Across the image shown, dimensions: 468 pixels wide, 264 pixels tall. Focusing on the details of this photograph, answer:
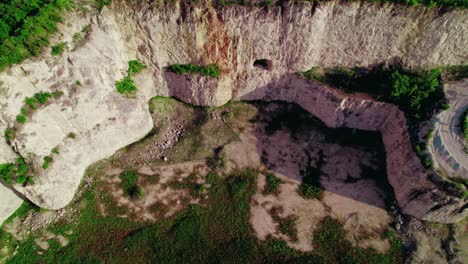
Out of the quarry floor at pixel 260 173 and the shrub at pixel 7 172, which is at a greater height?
the shrub at pixel 7 172

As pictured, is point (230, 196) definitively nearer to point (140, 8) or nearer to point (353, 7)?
point (140, 8)

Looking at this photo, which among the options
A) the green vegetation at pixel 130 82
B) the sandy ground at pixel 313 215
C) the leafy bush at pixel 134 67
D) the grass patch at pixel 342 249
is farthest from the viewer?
the leafy bush at pixel 134 67

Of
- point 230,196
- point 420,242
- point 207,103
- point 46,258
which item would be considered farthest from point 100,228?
point 420,242

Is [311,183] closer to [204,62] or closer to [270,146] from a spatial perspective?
[270,146]

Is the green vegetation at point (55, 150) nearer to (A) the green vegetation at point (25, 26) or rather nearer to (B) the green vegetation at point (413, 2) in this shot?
(A) the green vegetation at point (25, 26)

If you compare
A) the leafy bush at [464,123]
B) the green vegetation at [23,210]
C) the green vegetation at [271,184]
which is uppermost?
the leafy bush at [464,123]

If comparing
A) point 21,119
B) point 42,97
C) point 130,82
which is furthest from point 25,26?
point 130,82

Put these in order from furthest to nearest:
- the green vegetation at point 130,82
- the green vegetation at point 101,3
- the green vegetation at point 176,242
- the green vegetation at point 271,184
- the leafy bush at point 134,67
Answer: the leafy bush at point 134,67
the green vegetation at point 271,184
the green vegetation at point 130,82
the green vegetation at point 101,3
the green vegetation at point 176,242

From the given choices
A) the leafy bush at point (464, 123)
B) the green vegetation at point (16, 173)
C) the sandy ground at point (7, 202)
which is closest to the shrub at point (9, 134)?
the green vegetation at point (16, 173)
